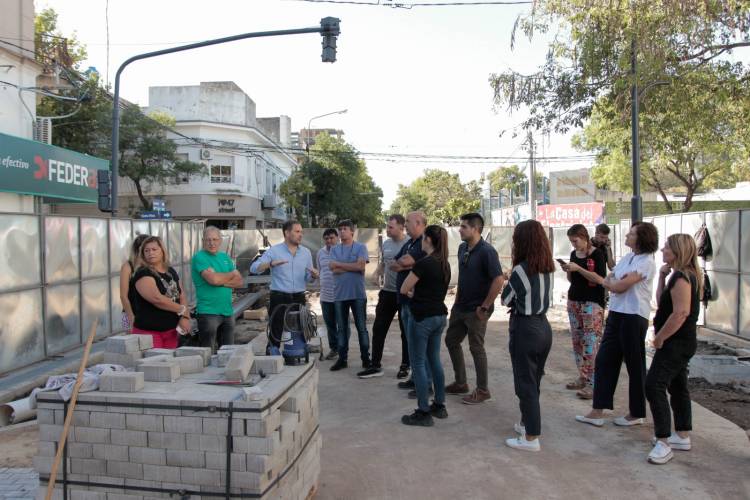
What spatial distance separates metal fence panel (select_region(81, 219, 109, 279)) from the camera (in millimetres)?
9203

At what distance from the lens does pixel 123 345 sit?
12.3 ft

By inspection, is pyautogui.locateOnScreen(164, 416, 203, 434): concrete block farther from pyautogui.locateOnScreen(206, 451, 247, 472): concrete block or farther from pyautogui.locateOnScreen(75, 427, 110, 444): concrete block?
pyautogui.locateOnScreen(75, 427, 110, 444): concrete block

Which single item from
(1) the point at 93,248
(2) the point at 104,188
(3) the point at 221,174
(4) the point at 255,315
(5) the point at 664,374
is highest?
(3) the point at 221,174

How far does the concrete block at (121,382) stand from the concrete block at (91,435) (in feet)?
0.66

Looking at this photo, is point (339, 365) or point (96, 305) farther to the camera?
point (96, 305)

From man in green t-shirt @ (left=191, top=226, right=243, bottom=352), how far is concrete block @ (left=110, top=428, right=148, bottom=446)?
297 cm

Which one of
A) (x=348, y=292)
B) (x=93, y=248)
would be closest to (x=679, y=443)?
(x=348, y=292)

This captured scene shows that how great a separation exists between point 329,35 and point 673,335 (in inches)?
338

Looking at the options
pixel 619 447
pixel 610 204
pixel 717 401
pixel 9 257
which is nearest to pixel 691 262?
pixel 619 447

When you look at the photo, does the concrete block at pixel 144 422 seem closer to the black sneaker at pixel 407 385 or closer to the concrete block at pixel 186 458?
the concrete block at pixel 186 458

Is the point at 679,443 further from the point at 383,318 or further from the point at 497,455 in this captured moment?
the point at 383,318

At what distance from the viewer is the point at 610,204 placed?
38.7 metres

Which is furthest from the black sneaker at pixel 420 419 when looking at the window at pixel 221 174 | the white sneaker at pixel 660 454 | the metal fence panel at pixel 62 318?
the window at pixel 221 174

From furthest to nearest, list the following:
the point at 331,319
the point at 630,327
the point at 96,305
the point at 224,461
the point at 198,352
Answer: the point at 96,305 → the point at 331,319 → the point at 630,327 → the point at 198,352 → the point at 224,461
